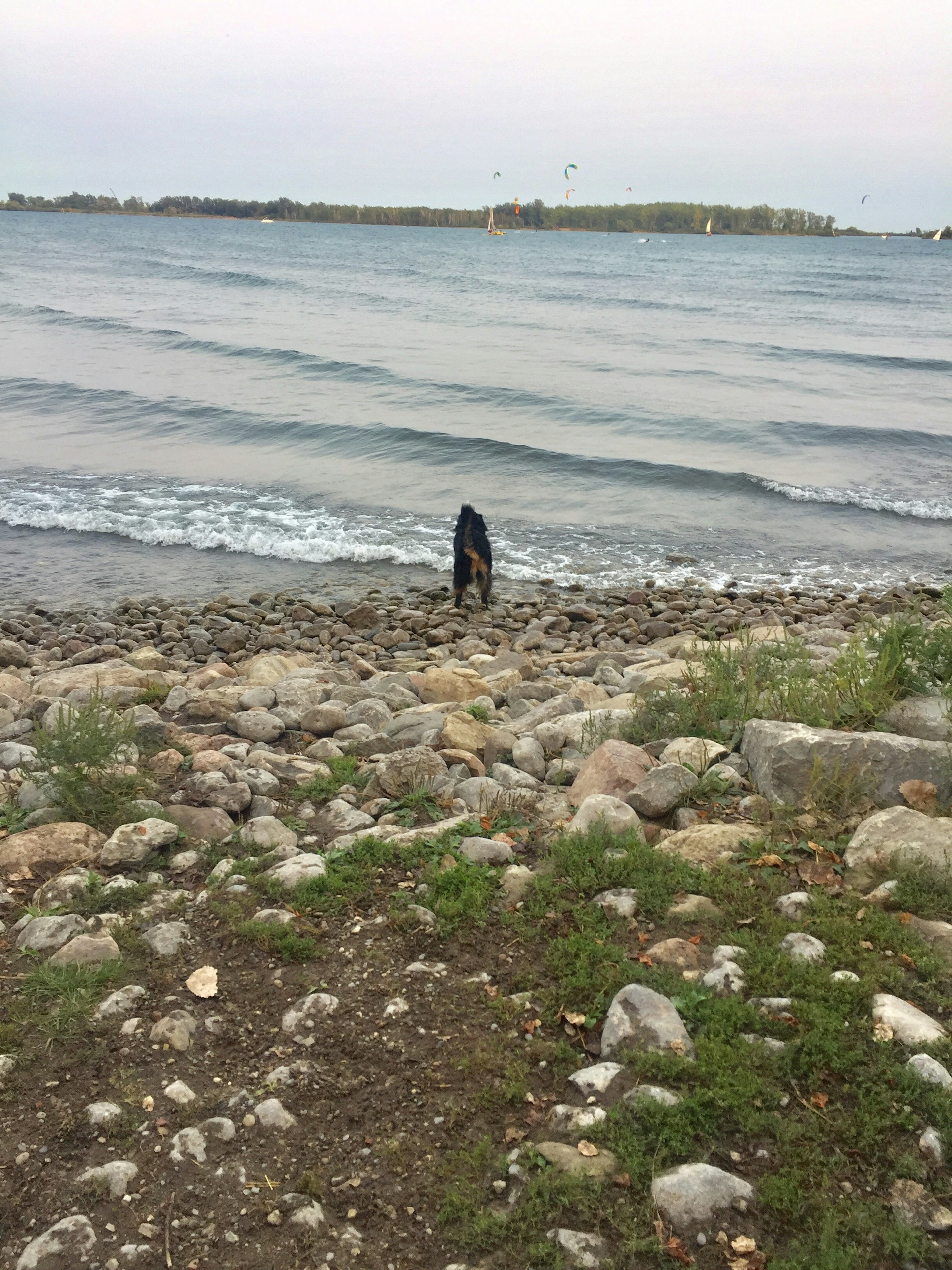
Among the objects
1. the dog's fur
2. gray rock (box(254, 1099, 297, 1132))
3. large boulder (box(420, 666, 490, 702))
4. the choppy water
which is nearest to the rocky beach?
gray rock (box(254, 1099, 297, 1132))

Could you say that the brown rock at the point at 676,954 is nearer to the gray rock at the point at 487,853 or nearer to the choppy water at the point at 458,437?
the gray rock at the point at 487,853

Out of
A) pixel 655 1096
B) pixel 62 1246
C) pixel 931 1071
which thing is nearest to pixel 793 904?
pixel 931 1071

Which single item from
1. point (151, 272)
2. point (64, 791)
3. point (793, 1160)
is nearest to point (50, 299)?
point (151, 272)

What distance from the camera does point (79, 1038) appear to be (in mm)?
2971

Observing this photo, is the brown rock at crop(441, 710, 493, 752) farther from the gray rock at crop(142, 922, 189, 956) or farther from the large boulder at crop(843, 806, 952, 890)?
the large boulder at crop(843, 806, 952, 890)

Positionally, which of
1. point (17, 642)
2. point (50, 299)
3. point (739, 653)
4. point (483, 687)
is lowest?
point (17, 642)

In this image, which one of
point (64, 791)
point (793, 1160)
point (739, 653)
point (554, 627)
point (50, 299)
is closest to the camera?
point (793, 1160)

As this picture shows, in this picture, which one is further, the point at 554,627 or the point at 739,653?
the point at 554,627

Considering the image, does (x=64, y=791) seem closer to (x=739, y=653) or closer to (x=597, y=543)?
(x=739, y=653)

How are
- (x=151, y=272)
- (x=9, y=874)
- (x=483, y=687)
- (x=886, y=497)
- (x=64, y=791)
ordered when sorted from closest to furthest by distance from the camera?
(x=9, y=874) → (x=64, y=791) → (x=483, y=687) → (x=886, y=497) → (x=151, y=272)

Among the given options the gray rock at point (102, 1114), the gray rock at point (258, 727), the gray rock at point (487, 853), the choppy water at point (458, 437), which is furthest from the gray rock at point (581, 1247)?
the choppy water at point (458, 437)

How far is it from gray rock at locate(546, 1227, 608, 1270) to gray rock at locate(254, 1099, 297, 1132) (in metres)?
0.83

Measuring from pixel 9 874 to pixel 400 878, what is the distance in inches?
64.7

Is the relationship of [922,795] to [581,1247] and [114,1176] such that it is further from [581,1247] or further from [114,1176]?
[114,1176]
